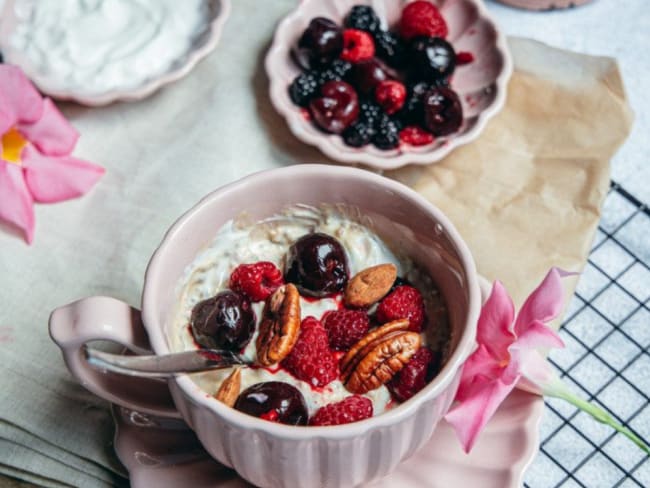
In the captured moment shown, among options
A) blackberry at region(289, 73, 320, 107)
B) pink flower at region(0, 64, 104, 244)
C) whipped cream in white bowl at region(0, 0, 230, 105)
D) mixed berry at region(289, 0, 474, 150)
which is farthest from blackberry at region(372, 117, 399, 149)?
pink flower at region(0, 64, 104, 244)

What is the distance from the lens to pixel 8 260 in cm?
116

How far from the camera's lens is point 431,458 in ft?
2.84

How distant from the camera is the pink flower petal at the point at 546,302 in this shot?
82cm

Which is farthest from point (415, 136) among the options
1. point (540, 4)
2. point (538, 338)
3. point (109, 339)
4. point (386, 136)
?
point (109, 339)

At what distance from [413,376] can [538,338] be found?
0.13m

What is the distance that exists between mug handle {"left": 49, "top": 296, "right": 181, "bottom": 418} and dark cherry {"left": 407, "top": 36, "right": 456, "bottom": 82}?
683 millimetres

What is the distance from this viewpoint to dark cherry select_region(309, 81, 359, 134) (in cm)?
125

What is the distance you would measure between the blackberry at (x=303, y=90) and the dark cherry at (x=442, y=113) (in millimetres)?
169

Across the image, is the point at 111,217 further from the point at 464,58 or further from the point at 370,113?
the point at 464,58

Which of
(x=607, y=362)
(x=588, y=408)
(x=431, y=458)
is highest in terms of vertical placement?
(x=588, y=408)

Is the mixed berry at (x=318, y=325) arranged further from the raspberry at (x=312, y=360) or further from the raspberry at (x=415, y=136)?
the raspberry at (x=415, y=136)

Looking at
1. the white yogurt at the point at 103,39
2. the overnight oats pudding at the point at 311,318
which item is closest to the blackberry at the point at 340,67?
the white yogurt at the point at 103,39

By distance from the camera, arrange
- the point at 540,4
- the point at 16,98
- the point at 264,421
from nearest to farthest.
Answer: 1. the point at 264,421
2. the point at 16,98
3. the point at 540,4

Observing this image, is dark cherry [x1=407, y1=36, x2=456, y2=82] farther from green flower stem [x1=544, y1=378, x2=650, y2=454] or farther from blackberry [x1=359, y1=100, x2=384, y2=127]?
green flower stem [x1=544, y1=378, x2=650, y2=454]
